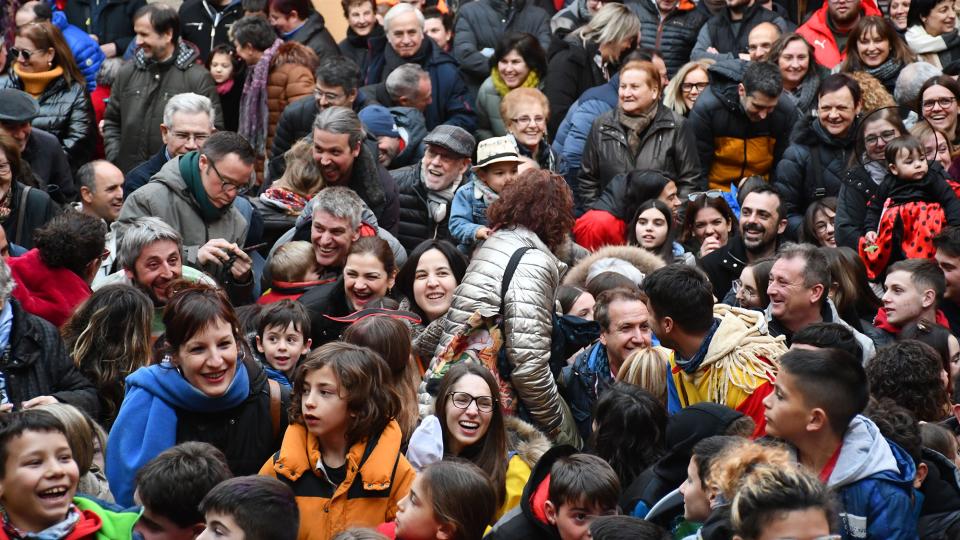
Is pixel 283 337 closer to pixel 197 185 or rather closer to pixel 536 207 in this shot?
pixel 536 207

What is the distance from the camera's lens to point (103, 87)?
1126cm

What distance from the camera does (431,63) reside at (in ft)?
36.2

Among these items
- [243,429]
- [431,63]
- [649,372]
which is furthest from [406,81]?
[243,429]

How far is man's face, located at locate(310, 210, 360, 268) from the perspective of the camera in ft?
25.0

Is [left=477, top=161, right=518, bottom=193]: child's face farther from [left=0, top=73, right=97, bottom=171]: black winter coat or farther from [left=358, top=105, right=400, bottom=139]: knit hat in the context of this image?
[left=0, top=73, right=97, bottom=171]: black winter coat

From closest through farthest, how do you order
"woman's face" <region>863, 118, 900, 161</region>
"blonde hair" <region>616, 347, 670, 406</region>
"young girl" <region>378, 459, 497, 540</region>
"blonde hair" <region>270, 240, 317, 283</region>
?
"young girl" <region>378, 459, 497, 540</region>
"blonde hair" <region>616, 347, 670, 406</region>
"blonde hair" <region>270, 240, 317, 283</region>
"woman's face" <region>863, 118, 900, 161</region>

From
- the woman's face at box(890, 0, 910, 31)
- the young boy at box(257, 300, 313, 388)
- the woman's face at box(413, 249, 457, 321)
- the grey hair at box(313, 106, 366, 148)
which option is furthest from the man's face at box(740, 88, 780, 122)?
the young boy at box(257, 300, 313, 388)

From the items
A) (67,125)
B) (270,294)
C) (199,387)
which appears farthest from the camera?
(67,125)

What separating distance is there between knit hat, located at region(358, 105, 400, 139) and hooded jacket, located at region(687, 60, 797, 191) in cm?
215

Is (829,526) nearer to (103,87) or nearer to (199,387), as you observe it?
(199,387)

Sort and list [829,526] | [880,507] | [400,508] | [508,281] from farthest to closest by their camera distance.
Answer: [508,281] < [400,508] < [880,507] < [829,526]

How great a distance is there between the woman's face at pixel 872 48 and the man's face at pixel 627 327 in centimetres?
474

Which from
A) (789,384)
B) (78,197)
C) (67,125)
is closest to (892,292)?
(789,384)

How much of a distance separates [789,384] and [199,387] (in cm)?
221
